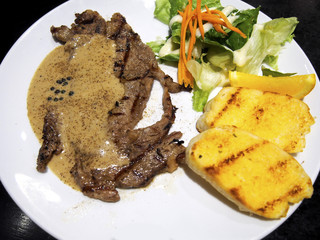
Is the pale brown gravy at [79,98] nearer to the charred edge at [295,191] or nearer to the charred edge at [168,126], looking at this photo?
the charred edge at [168,126]

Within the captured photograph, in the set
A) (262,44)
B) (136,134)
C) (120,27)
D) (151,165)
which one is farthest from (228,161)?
(120,27)

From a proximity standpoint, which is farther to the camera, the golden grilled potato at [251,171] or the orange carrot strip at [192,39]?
the orange carrot strip at [192,39]

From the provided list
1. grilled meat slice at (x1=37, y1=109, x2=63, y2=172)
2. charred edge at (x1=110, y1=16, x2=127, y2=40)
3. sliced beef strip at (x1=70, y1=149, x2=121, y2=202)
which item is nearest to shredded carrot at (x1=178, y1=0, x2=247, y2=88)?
charred edge at (x1=110, y1=16, x2=127, y2=40)

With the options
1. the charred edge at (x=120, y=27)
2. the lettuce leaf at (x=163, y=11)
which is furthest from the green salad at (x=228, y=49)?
the charred edge at (x=120, y=27)

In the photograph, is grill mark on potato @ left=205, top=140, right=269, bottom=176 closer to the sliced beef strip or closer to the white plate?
the white plate

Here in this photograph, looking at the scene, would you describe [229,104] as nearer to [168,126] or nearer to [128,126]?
[168,126]

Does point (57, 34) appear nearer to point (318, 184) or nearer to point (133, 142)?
point (133, 142)

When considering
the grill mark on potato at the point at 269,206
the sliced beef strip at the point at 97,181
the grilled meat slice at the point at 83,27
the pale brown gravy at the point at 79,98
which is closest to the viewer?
the grill mark on potato at the point at 269,206
